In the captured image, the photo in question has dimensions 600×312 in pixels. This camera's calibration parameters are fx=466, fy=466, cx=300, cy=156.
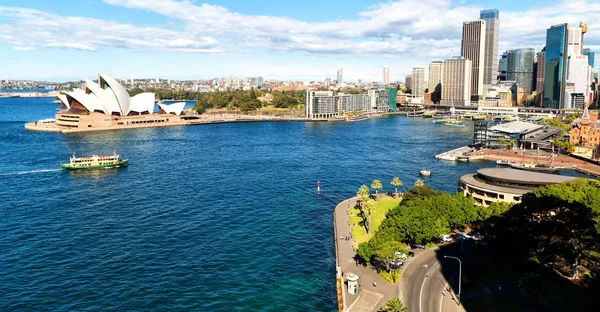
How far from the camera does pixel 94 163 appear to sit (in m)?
76.5

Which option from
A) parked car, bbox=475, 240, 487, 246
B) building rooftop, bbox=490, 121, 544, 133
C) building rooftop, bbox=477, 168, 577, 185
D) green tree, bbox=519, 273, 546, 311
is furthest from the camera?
building rooftop, bbox=490, 121, 544, 133

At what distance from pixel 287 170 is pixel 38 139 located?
68.4 metres

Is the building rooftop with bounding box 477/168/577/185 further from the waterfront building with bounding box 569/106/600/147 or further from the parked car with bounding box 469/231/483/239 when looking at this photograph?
the waterfront building with bounding box 569/106/600/147

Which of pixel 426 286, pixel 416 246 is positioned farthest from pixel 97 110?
pixel 426 286

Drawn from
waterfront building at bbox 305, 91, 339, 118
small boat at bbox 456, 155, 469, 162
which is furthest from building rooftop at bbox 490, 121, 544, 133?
waterfront building at bbox 305, 91, 339, 118

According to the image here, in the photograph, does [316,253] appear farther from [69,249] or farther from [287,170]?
[287,170]

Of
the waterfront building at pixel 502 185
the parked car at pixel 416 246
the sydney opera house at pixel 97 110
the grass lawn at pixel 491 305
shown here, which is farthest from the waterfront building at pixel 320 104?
the grass lawn at pixel 491 305

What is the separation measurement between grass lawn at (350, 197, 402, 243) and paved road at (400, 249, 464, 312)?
6.05m

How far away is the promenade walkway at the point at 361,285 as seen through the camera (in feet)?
95.3

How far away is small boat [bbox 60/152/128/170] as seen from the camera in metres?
74.5

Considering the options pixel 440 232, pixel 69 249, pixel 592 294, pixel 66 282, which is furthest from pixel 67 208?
pixel 592 294

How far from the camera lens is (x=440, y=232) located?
38188mm

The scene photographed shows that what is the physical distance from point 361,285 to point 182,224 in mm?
21992

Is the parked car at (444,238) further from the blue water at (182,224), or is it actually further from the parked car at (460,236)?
the blue water at (182,224)
